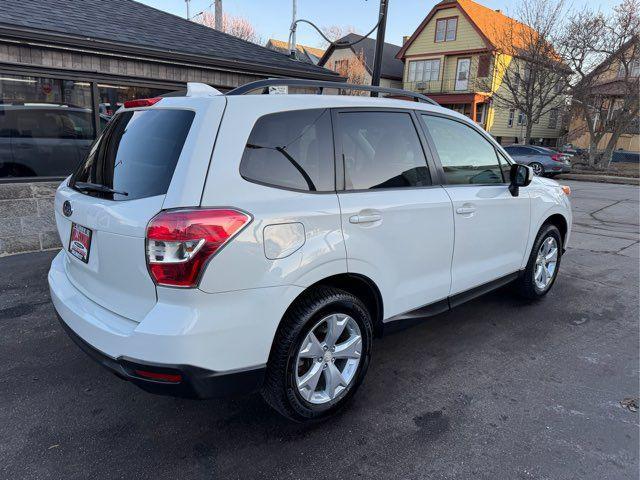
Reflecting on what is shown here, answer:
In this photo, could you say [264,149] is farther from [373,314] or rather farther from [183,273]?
[373,314]

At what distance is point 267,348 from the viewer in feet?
7.47

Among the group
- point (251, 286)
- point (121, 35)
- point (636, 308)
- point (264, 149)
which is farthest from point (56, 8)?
point (636, 308)

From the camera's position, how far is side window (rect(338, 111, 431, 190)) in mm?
2744

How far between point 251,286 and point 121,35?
19.4ft

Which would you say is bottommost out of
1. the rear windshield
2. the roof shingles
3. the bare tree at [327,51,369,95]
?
the rear windshield

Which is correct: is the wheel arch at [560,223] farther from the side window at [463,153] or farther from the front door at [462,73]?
the front door at [462,73]

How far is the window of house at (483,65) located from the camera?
30913 mm

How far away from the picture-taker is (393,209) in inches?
111

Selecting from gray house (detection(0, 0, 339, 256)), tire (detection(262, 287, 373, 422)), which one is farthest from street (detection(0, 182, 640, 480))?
gray house (detection(0, 0, 339, 256))

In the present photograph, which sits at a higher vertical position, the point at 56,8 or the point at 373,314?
the point at 56,8

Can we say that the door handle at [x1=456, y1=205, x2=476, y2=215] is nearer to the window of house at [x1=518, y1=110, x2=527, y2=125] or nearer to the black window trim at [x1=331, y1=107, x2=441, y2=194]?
the black window trim at [x1=331, y1=107, x2=441, y2=194]

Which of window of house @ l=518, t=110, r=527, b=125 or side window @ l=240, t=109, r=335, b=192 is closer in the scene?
side window @ l=240, t=109, r=335, b=192

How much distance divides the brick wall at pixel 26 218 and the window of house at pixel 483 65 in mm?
30539

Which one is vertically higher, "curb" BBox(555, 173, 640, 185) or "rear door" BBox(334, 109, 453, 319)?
"rear door" BBox(334, 109, 453, 319)
